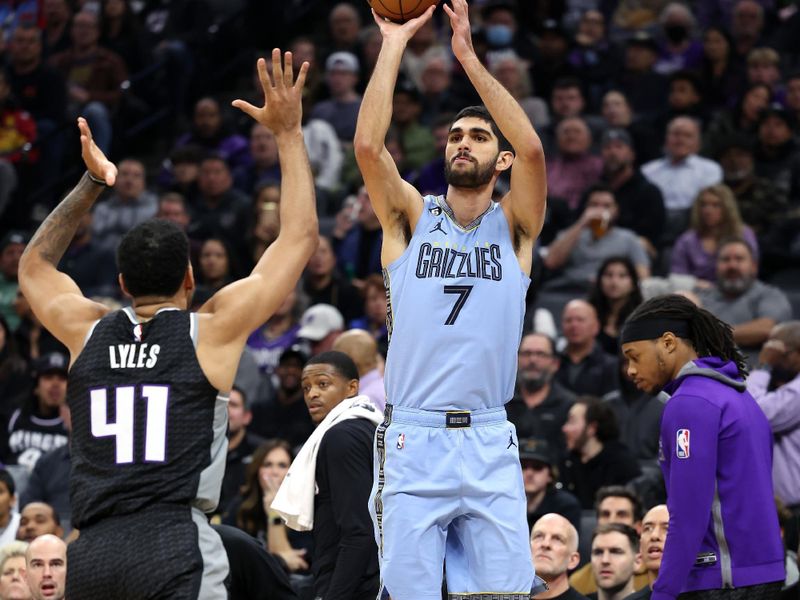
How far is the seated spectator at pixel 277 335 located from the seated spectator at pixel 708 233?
3368mm

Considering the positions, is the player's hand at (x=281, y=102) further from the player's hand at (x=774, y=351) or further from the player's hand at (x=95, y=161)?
the player's hand at (x=774, y=351)

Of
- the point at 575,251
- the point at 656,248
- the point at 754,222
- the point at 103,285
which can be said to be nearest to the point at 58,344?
the point at 103,285

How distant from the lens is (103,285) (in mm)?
13992

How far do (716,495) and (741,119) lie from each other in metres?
9.33

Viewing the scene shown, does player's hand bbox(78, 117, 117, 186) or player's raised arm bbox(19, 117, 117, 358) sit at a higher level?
player's hand bbox(78, 117, 117, 186)

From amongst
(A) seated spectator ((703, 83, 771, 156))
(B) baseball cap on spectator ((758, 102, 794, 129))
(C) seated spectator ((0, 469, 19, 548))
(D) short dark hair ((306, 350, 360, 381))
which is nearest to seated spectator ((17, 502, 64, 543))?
(C) seated spectator ((0, 469, 19, 548))

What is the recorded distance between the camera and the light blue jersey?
18.9ft

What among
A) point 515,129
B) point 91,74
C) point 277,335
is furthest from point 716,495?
point 91,74

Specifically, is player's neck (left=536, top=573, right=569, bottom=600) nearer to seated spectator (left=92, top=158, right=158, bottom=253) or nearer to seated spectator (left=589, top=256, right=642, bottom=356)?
seated spectator (left=589, top=256, right=642, bottom=356)

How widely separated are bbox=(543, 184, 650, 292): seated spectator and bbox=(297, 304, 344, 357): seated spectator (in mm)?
2183

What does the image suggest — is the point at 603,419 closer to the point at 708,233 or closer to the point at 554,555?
the point at 554,555

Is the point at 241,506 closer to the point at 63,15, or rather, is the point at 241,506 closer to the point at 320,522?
the point at 320,522

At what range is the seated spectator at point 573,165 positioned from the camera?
13938mm

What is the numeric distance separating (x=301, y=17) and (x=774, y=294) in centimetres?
901
